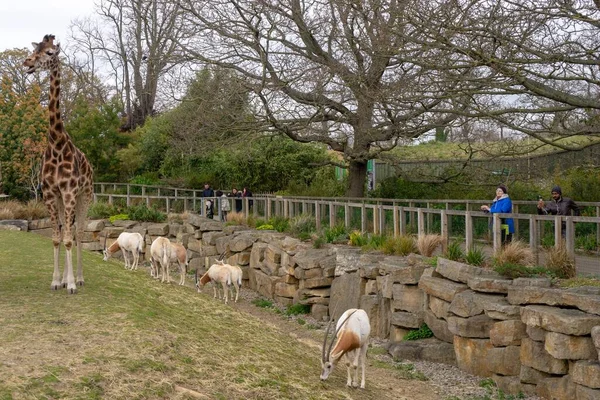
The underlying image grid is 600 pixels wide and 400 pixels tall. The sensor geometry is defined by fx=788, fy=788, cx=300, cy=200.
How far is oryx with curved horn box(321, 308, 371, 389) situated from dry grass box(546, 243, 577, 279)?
382 centimetres

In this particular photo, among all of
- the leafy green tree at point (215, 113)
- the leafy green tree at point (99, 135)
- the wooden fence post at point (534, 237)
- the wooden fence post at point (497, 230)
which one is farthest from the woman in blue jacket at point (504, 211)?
the leafy green tree at point (99, 135)

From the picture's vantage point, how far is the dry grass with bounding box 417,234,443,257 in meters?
16.2

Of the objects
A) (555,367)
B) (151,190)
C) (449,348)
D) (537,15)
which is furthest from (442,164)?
(555,367)

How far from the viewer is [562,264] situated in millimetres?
12680

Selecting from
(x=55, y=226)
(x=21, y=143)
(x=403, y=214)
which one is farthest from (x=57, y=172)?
(x=21, y=143)

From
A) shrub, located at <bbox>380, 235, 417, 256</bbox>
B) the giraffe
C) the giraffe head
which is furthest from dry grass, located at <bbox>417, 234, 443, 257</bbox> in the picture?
the giraffe head

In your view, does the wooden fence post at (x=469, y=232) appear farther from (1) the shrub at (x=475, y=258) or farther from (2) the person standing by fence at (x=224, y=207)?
(2) the person standing by fence at (x=224, y=207)

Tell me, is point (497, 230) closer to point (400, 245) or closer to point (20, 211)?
point (400, 245)

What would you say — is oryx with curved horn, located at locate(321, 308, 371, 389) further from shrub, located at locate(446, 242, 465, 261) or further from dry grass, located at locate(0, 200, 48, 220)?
dry grass, located at locate(0, 200, 48, 220)

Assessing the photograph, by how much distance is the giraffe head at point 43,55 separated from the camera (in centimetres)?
1176

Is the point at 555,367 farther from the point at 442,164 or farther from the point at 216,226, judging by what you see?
the point at 442,164

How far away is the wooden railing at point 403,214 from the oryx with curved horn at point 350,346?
4106 mm

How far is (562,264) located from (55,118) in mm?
8332

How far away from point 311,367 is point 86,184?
4.64 meters
